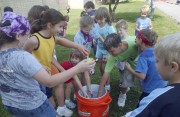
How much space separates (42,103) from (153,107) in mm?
1117

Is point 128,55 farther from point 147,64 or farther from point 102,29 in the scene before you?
point 102,29

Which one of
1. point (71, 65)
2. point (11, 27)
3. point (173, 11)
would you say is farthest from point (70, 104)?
point (173, 11)

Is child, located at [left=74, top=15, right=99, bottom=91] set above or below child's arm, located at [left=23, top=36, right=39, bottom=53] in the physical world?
below

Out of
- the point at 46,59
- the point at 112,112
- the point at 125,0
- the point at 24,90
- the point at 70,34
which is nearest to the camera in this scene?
the point at 24,90

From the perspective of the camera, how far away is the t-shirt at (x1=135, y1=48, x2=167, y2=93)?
275cm

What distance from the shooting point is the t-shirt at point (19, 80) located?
1782 millimetres

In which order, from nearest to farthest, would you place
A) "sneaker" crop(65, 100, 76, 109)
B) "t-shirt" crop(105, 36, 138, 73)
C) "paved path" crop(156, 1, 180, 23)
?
"t-shirt" crop(105, 36, 138, 73) → "sneaker" crop(65, 100, 76, 109) → "paved path" crop(156, 1, 180, 23)

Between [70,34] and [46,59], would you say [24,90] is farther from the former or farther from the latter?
[70,34]

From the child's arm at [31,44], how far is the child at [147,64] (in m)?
1.19

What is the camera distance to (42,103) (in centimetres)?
212

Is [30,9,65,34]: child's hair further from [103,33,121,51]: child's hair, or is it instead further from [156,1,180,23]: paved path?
[156,1,180,23]: paved path

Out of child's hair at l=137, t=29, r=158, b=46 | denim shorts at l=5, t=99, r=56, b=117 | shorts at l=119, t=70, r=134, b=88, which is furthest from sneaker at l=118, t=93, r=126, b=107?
denim shorts at l=5, t=99, r=56, b=117

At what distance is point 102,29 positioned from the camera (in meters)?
4.47

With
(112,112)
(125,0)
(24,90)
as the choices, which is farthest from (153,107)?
(125,0)
